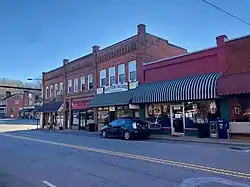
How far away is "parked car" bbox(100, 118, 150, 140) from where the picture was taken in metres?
20.0

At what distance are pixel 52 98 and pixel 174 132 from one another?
2419cm

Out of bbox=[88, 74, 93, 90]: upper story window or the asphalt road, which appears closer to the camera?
the asphalt road

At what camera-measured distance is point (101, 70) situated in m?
31.5

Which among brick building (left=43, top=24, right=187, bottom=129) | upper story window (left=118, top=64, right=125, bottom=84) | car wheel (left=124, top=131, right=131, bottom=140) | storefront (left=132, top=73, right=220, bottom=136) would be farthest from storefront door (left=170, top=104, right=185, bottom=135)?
upper story window (left=118, top=64, right=125, bottom=84)

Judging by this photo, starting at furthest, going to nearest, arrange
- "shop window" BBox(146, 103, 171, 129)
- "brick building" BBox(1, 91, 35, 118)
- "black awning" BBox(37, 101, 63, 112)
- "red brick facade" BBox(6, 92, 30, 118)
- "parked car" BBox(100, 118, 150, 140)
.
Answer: "red brick facade" BBox(6, 92, 30, 118), "brick building" BBox(1, 91, 35, 118), "black awning" BBox(37, 101, 63, 112), "shop window" BBox(146, 103, 171, 129), "parked car" BBox(100, 118, 150, 140)

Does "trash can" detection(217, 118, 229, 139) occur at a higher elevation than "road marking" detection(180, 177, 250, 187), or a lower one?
higher

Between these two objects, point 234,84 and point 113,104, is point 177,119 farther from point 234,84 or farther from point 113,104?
point 113,104

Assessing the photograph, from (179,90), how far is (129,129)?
4778mm

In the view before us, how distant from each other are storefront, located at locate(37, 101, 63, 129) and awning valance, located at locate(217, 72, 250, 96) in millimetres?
24927

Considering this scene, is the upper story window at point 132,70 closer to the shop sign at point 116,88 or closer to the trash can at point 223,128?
the shop sign at point 116,88

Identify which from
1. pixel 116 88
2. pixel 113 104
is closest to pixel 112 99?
pixel 113 104

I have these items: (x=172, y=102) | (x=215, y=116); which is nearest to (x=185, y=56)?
(x=172, y=102)

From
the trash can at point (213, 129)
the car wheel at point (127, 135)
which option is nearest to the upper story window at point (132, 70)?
the car wheel at point (127, 135)

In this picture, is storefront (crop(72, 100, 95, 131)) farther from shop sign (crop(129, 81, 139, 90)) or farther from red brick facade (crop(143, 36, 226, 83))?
red brick facade (crop(143, 36, 226, 83))
